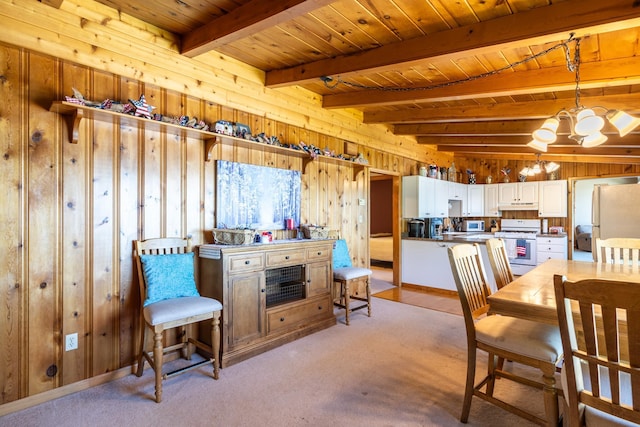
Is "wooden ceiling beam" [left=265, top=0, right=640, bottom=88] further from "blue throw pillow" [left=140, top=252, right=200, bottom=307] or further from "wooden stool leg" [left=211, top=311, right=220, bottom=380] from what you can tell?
"wooden stool leg" [left=211, top=311, right=220, bottom=380]

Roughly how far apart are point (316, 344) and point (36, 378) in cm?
211

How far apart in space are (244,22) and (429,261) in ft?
14.4

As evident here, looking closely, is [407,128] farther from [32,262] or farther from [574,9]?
[32,262]

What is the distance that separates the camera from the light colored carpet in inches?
79.8

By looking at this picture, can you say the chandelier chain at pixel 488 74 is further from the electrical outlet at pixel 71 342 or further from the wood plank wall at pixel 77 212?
the electrical outlet at pixel 71 342

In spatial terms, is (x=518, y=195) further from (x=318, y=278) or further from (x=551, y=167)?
(x=318, y=278)

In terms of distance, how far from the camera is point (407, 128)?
5391 mm

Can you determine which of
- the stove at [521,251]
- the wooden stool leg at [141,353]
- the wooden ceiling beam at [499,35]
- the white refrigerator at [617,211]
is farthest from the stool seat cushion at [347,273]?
the white refrigerator at [617,211]

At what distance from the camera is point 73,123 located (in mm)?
2268

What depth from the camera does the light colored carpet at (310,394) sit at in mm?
2027

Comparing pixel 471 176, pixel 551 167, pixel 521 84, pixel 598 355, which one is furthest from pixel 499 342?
pixel 471 176

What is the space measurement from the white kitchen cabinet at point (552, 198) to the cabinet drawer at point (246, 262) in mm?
5974

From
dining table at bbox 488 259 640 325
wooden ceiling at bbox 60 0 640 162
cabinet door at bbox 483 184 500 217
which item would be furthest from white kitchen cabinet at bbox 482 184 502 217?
dining table at bbox 488 259 640 325

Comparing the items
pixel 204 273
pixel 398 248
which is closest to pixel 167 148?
pixel 204 273
